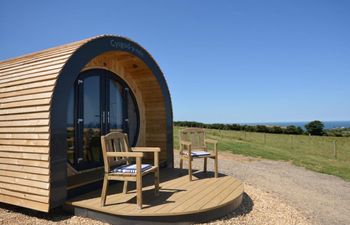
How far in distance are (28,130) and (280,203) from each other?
467 cm

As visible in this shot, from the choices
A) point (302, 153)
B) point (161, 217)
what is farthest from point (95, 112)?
point (302, 153)

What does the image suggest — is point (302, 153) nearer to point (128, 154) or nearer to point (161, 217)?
point (161, 217)

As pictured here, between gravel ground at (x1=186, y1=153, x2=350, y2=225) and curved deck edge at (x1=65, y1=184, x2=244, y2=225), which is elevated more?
curved deck edge at (x1=65, y1=184, x2=244, y2=225)

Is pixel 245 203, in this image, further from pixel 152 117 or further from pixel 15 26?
pixel 15 26

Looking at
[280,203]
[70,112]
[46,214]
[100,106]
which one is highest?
[100,106]

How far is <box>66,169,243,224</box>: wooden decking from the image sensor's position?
3732 millimetres

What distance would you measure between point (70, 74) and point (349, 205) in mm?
6028

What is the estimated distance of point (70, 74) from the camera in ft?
14.5

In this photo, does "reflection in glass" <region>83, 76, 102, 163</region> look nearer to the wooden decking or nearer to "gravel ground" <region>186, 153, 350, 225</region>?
the wooden decking

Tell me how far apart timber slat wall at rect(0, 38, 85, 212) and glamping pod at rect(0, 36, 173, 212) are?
0.05 ft

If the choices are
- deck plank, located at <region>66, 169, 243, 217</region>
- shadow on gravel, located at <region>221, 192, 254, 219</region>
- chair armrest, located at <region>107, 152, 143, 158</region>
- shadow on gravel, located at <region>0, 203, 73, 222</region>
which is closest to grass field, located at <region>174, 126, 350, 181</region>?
shadow on gravel, located at <region>221, 192, 254, 219</region>

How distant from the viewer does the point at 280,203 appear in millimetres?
5504

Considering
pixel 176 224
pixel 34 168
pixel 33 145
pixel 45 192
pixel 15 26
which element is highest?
pixel 15 26

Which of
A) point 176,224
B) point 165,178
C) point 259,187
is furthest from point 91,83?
point 259,187
